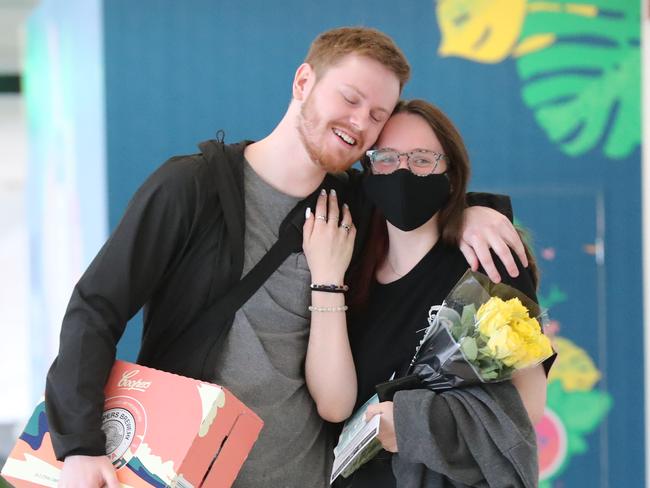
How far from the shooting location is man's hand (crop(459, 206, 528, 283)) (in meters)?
2.15

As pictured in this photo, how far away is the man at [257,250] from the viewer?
6.81ft

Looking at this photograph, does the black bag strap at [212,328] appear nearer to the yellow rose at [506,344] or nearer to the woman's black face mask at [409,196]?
the woman's black face mask at [409,196]

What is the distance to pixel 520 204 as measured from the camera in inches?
185

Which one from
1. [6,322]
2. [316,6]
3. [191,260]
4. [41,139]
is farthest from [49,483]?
[6,322]

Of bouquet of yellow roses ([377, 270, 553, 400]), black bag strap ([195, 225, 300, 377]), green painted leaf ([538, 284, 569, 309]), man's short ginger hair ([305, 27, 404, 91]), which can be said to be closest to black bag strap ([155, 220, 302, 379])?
black bag strap ([195, 225, 300, 377])

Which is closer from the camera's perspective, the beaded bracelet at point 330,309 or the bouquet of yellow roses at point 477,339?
the bouquet of yellow roses at point 477,339

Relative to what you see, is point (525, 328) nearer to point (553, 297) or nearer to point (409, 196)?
point (409, 196)

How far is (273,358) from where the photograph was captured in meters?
2.22

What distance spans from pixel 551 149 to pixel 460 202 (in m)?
2.57

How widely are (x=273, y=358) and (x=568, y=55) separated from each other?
3.07 meters

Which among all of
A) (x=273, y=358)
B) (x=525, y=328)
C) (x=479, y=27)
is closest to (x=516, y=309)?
(x=525, y=328)

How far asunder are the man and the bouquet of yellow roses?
119 millimetres

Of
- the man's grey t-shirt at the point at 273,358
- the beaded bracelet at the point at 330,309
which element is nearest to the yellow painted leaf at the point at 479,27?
the man's grey t-shirt at the point at 273,358

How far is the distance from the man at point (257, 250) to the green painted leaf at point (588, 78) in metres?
2.57
